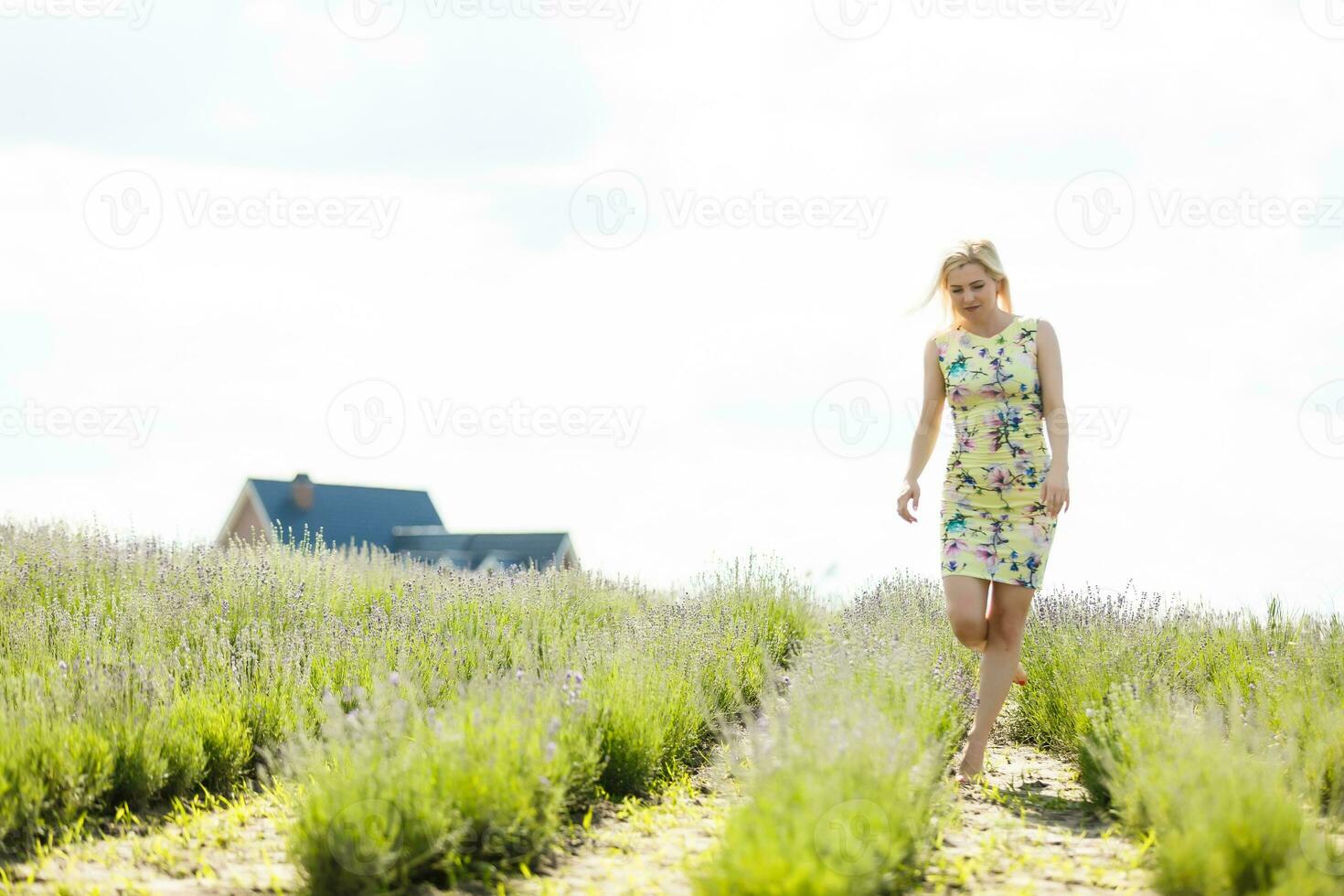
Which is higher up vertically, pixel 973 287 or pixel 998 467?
pixel 973 287

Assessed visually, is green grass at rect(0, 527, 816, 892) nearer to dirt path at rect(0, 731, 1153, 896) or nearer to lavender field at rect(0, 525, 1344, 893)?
lavender field at rect(0, 525, 1344, 893)

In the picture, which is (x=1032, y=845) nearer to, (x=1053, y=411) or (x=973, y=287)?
(x=1053, y=411)

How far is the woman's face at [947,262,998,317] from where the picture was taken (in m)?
4.92

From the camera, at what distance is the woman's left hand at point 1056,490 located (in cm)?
472

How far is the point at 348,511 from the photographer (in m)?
25.0

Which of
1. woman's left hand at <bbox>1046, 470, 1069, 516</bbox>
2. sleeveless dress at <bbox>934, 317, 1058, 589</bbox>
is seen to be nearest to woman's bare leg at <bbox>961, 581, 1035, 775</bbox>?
sleeveless dress at <bbox>934, 317, 1058, 589</bbox>

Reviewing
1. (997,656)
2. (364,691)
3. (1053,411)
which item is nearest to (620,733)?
(364,691)

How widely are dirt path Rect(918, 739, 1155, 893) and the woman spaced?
1.08 feet

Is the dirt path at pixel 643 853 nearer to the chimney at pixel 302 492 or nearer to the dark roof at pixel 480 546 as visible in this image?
the dark roof at pixel 480 546

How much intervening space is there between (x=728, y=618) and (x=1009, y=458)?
2.97 metres

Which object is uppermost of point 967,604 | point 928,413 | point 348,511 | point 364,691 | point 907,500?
point 928,413

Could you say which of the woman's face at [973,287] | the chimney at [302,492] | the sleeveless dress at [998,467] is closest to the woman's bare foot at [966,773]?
the sleeveless dress at [998,467]

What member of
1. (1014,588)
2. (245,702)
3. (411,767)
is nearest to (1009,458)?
(1014,588)

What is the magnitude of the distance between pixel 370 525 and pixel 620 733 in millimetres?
21297
